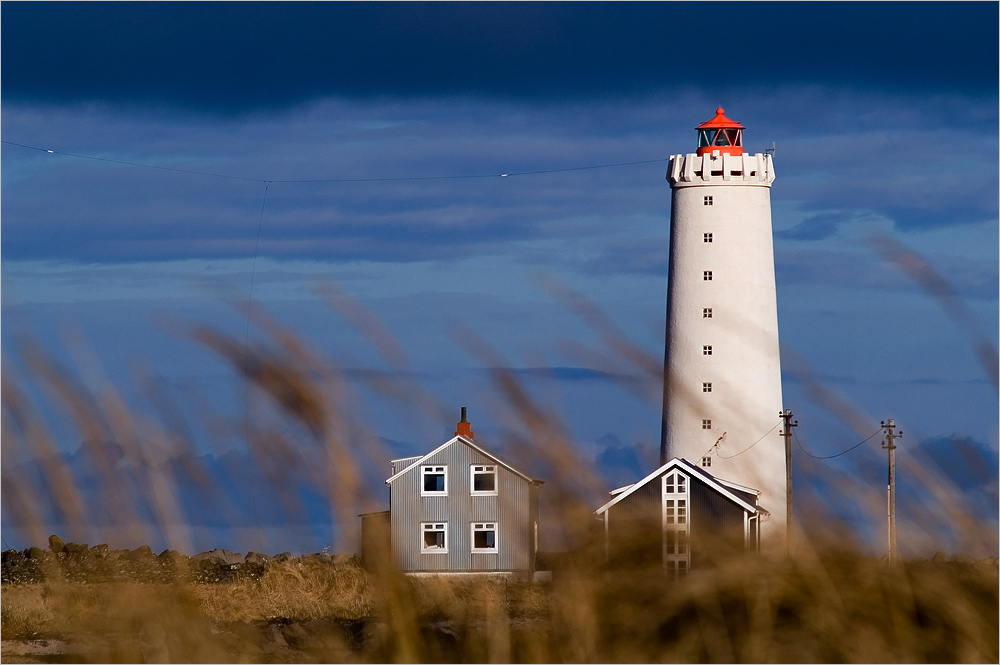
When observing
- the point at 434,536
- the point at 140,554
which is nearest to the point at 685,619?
the point at 140,554

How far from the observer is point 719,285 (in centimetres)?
2534

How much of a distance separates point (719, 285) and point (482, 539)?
7730 millimetres

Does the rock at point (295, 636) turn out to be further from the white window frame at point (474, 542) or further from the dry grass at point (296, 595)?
the white window frame at point (474, 542)

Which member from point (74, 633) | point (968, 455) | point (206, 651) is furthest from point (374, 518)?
point (968, 455)

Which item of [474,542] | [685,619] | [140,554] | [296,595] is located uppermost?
[140,554]

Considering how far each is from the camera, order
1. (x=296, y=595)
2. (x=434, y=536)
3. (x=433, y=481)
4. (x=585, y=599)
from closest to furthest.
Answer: (x=585, y=599) < (x=296, y=595) < (x=433, y=481) < (x=434, y=536)

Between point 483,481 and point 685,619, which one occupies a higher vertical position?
point 483,481

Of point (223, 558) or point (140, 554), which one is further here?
point (223, 558)

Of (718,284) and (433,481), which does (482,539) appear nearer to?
(433,481)

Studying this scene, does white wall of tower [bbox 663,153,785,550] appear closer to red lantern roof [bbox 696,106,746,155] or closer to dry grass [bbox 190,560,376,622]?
red lantern roof [bbox 696,106,746,155]

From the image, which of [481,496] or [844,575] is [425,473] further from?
[844,575]

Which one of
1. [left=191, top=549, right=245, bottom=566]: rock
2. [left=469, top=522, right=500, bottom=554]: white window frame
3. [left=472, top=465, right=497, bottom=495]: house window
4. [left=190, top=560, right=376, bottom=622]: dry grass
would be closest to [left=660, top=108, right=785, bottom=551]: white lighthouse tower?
[left=469, top=522, right=500, bottom=554]: white window frame

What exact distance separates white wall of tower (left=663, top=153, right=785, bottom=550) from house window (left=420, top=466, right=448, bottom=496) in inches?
214

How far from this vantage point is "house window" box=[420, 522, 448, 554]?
2131cm
